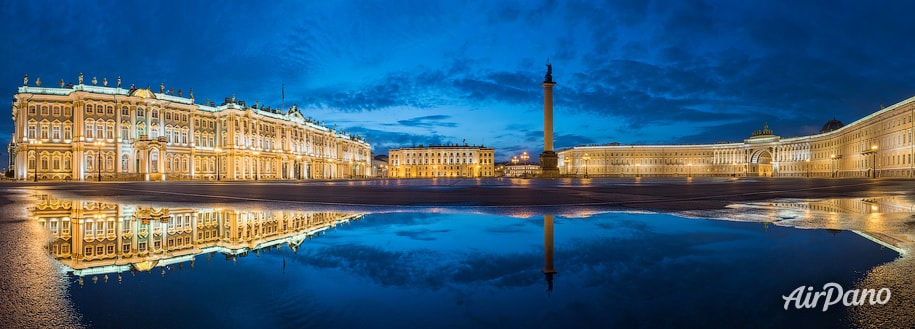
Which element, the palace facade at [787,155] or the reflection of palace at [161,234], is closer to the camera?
the reflection of palace at [161,234]

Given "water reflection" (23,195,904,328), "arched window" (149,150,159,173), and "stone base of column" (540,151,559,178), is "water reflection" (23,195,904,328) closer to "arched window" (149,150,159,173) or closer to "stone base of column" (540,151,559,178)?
"stone base of column" (540,151,559,178)

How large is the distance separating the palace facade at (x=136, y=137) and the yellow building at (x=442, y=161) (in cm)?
7676

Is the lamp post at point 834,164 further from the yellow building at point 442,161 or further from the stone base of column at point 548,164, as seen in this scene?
the yellow building at point 442,161

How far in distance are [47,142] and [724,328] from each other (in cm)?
7597

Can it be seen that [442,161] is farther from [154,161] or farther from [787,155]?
[154,161]

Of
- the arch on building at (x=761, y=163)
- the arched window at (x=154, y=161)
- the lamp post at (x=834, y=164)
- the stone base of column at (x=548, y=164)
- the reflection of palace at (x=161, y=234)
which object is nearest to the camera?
the reflection of palace at (x=161, y=234)

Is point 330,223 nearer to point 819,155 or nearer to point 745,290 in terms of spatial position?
point 745,290

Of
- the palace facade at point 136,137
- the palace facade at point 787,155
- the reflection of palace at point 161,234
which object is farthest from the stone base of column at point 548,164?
the reflection of palace at point 161,234

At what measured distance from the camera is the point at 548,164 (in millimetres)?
63406

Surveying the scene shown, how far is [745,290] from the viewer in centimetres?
408

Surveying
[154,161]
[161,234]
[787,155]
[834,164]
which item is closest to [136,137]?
[154,161]

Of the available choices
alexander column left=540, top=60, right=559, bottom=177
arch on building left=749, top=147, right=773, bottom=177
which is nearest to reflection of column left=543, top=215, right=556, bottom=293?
alexander column left=540, top=60, right=559, bottom=177

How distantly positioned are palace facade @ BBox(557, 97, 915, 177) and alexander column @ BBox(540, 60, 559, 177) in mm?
21333

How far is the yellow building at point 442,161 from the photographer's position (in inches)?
6270
